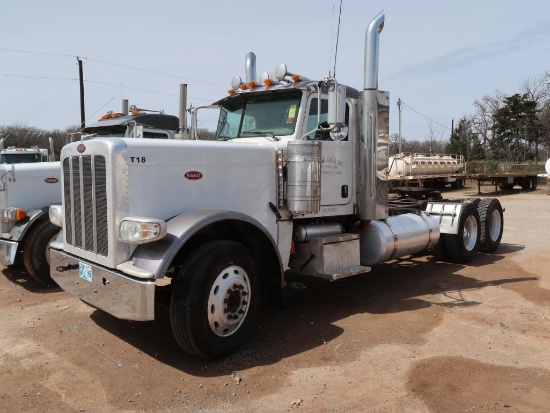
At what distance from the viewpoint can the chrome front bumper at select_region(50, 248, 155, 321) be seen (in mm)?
3717

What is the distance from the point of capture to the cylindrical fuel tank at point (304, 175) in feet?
16.0

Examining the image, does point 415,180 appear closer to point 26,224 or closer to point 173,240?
point 26,224

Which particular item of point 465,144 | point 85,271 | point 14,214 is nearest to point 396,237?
point 85,271

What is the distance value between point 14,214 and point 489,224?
25.9 feet

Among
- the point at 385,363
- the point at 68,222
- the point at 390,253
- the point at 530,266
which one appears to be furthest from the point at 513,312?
the point at 68,222

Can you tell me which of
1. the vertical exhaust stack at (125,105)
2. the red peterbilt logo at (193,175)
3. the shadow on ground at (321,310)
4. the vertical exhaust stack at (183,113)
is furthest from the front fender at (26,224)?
the vertical exhaust stack at (125,105)

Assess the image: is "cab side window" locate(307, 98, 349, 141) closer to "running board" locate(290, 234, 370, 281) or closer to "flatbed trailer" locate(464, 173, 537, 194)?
"running board" locate(290, 234, 370, 281)

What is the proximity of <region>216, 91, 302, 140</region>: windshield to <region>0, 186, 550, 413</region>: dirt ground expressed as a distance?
2107mm

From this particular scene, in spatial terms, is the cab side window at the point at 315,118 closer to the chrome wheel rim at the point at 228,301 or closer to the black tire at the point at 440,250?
the chrome wheel rim at the point at 228,301

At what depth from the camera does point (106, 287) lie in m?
4.04

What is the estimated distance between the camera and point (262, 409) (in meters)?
3.43

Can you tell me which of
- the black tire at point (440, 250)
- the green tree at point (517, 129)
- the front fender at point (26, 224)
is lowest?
the black tire at point (440, 250)

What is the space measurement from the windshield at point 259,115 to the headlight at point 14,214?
3080 millimetres

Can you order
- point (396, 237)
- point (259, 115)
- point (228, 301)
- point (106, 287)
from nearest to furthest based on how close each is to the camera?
point (106, 287) → point (228, 301) → point (259, 115) → point (396, 237)
